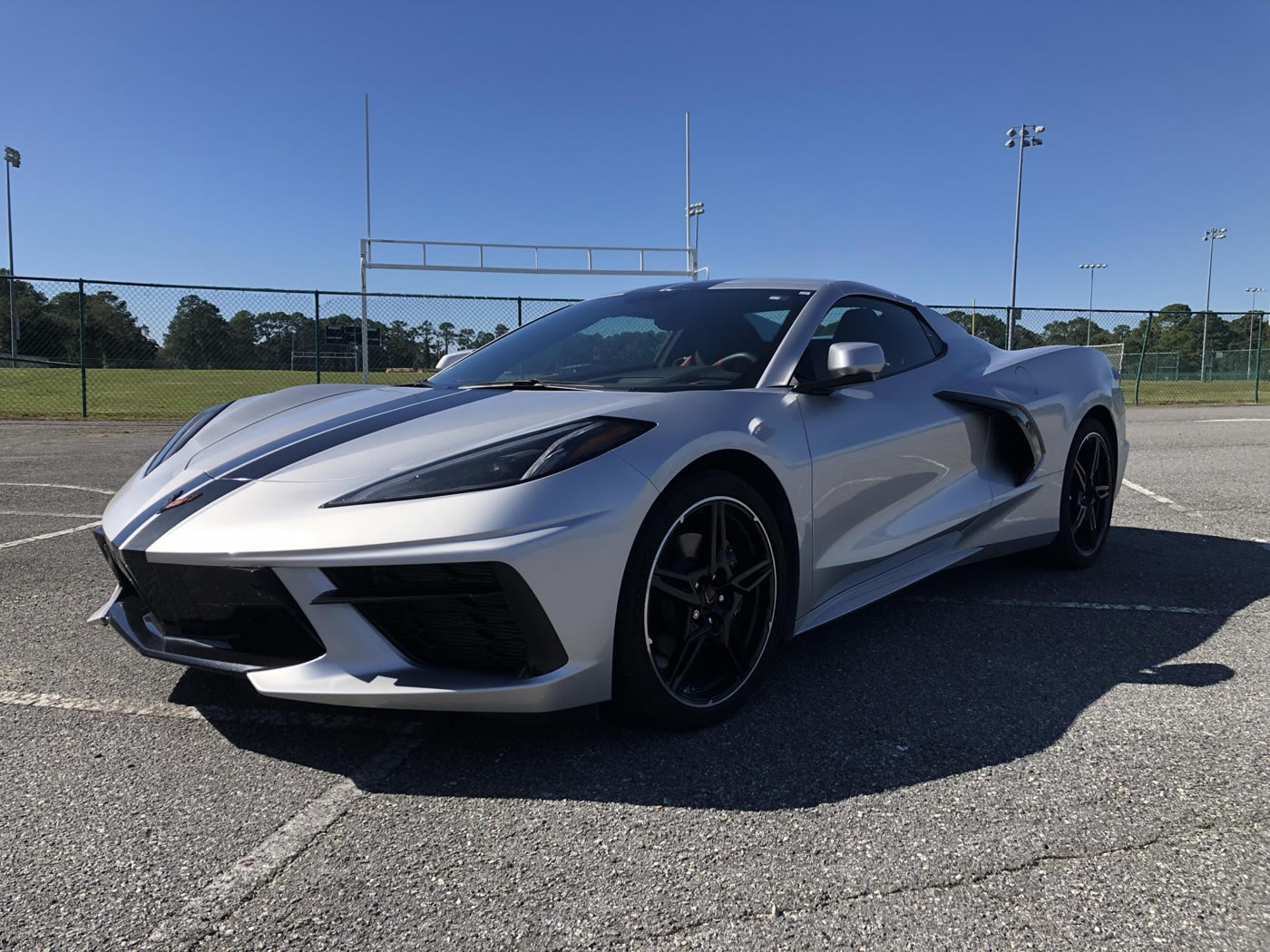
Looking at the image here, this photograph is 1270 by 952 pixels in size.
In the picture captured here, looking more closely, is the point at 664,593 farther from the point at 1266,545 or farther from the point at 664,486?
the point at 1266,545

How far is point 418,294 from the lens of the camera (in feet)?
50.1

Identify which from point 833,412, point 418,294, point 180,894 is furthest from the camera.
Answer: point 418,294

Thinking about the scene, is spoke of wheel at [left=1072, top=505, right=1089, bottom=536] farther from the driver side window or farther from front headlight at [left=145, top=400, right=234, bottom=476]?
front headlight at [left=145, top=400, right=234, bottom=476]

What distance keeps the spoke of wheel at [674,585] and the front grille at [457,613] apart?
336 mm

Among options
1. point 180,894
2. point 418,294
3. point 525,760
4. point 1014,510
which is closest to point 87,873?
point 180,894

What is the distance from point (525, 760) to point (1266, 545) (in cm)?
433

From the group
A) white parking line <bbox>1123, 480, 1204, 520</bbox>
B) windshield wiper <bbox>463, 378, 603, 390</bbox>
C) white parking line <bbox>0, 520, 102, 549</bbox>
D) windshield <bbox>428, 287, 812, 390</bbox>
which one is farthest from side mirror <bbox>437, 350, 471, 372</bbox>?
white parking line <bbox>1123, 480, 1204, 520</bbox>

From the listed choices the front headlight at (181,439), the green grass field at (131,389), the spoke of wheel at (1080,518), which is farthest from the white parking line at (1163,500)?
the green grass field at (131,389)

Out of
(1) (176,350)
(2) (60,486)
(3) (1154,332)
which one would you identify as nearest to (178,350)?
(1) (176,350)

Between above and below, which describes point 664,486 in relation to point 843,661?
above

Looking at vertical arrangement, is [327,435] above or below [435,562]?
above

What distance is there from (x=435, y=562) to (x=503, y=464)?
0.96ft

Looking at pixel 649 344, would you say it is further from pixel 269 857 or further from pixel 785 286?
pixel 269 857

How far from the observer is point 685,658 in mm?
2441
